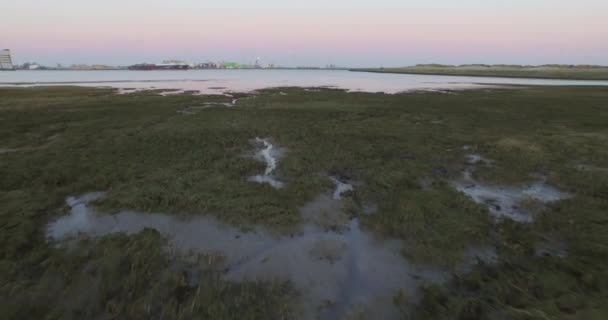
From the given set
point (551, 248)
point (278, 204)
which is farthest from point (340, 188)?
point (551, 248)

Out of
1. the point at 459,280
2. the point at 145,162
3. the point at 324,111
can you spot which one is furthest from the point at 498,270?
the point at 324,111

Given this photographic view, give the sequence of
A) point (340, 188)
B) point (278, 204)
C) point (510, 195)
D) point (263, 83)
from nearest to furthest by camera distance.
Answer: point (278, 204) → point (510, 195) → point (340, 188) → point (263, 83)

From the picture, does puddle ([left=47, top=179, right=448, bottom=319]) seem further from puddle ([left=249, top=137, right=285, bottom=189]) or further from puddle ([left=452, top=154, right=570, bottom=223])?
puddle ([left=452, top=154, right=570, bottom=223])

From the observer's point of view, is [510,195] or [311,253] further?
[510,195]

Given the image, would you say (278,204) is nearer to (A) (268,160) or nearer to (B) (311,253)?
(B) (311,253)

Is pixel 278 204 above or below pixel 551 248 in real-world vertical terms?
below

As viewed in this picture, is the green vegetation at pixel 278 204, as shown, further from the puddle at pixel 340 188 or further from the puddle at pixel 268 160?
the puddle at pixel 268 160
